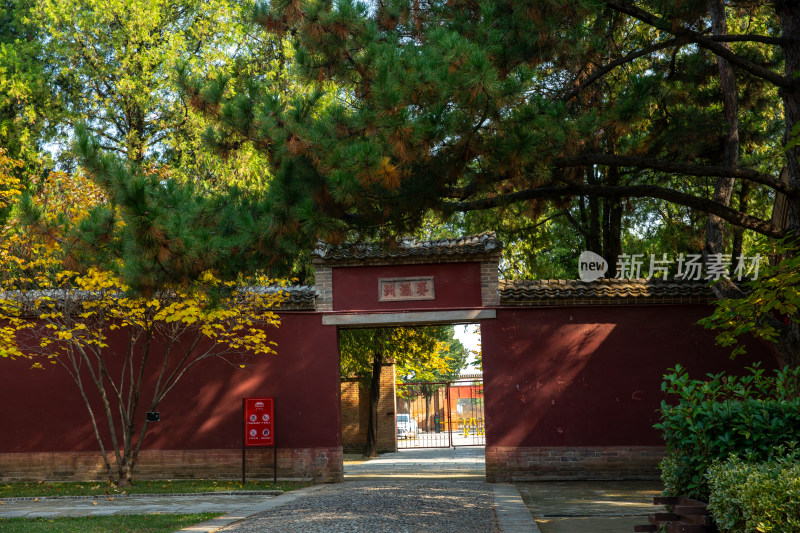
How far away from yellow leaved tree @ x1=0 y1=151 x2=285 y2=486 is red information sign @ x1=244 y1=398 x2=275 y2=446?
0.75 metres

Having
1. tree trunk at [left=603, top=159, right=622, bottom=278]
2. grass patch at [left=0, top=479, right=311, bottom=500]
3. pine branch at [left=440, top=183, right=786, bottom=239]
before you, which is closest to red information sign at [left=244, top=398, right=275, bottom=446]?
grass patch at [left=0, top=479, right=311, bottom=500]

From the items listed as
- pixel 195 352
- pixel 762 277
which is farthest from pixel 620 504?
pixel 195 352

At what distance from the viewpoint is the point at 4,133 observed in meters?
17.8

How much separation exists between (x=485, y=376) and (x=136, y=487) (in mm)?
5162

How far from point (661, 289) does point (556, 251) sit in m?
5.37

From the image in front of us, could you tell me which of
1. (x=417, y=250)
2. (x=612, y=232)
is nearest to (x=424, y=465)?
(x=417, y=250)

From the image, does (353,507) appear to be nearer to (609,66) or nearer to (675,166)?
(675,166)

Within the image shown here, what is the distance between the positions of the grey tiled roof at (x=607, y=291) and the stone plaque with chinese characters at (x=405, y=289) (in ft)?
3.61

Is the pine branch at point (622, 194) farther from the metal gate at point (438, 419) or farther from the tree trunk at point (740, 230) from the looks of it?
the metal gate at point (438, 419)

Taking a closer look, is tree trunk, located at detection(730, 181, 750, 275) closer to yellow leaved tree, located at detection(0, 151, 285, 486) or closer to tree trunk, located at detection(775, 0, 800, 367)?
tree trunk, located at detection(775, 0, 800, 367)

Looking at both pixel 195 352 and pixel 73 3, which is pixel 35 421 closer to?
pixel 195 352

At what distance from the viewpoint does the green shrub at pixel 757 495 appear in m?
3.77

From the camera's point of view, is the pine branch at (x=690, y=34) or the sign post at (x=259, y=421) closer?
the pine branch at (x=690, y=34)

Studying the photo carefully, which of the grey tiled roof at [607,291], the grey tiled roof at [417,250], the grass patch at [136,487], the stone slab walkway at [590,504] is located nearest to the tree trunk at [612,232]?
the grey tiled roof at [607,291]
